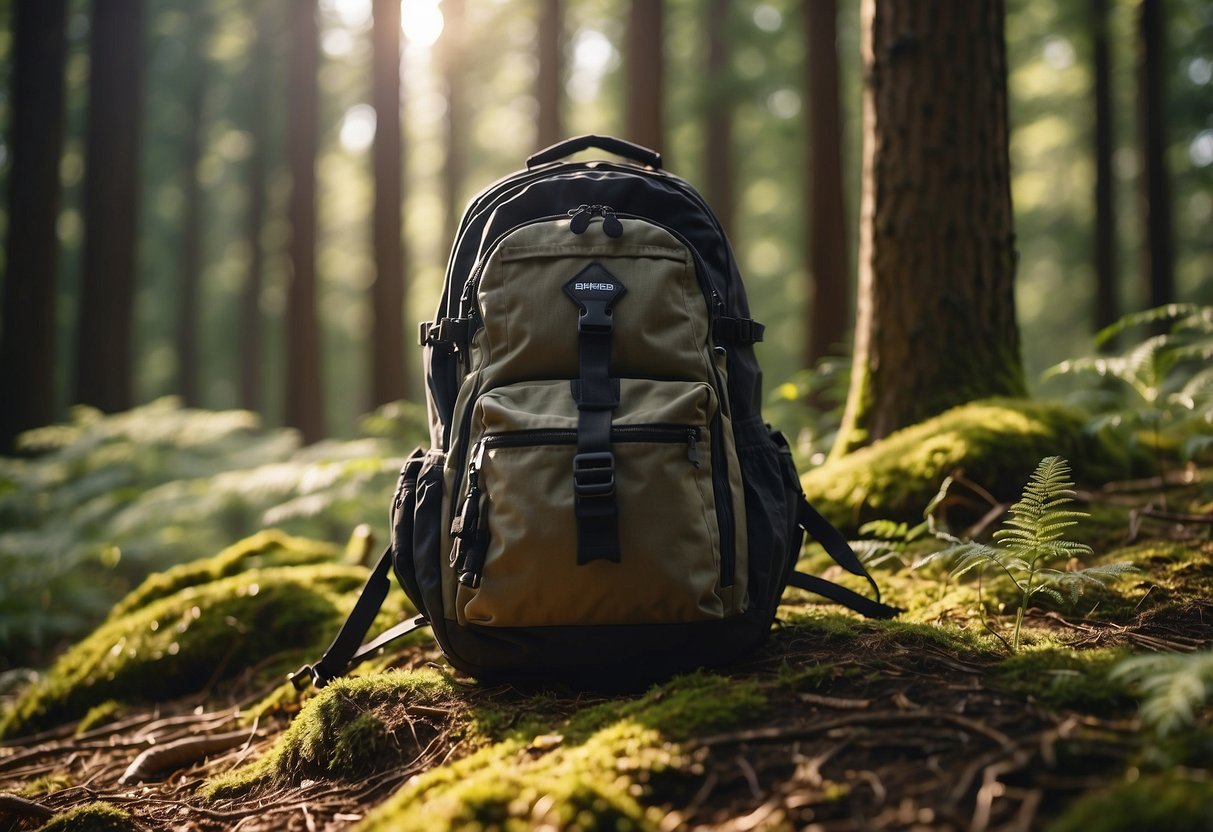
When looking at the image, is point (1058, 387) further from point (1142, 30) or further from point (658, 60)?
point (658, 60)

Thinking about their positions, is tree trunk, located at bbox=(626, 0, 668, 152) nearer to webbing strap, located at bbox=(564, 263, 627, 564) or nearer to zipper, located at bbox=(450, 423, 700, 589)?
webbing strap, located at bbox=(564, 263, 627, 564)

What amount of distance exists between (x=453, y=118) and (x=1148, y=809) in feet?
65.7

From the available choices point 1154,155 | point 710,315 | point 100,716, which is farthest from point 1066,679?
point 1154,155

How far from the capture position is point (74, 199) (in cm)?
1880

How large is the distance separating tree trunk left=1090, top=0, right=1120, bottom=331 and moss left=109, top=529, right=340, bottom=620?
11.0 meters

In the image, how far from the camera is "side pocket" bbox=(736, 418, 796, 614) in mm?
2395

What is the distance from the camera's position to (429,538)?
7.91 feet

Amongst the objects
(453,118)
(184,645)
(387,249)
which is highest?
(453,118)

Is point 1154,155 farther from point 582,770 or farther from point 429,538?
point 582,770

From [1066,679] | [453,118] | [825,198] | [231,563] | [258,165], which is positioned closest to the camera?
[1066,679]

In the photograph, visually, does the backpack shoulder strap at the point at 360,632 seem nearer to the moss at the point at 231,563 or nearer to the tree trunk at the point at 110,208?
the moss at the point at 231,563

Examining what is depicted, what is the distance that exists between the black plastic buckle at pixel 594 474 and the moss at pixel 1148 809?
1.18m

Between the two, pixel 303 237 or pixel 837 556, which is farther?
pixel 303 237

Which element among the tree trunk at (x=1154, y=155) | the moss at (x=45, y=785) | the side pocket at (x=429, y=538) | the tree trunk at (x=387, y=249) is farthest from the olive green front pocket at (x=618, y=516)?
the tree trunk at (x=1154, y=155)
